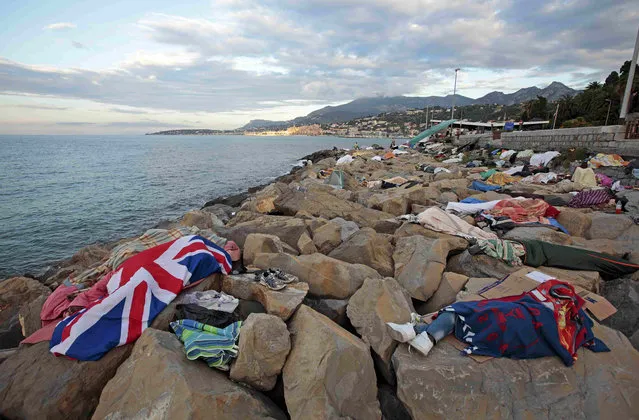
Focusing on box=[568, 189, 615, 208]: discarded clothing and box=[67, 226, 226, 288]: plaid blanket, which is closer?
box=[67, 226, 226, 288]: plaid blanket

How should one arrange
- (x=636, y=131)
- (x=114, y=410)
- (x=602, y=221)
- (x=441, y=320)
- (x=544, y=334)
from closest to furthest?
(x=114, y=410), (x=544, y=334), (x=441, y=320), (x=602, y=221), (x=636, y=131)

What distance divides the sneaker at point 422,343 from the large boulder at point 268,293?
55.5 inches

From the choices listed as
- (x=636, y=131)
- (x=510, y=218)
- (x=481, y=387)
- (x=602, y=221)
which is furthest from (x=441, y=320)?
(x=636, y=131)

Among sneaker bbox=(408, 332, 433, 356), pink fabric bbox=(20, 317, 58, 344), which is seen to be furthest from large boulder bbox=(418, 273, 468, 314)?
pink fabric bbox=(20, 317, 58, 344)

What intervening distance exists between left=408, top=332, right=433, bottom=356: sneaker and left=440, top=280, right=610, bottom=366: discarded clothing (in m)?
0.35

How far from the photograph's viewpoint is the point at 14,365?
11.1ft

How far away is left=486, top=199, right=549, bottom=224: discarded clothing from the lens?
287 inches

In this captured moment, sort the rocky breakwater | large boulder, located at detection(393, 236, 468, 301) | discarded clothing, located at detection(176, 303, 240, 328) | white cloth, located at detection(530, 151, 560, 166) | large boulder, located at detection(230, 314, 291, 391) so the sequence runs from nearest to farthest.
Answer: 1. the rocky breakwater
2. large boulder, located at detection(230, 314, 291, 391)
3. discarded clothing, located at detection(176, 303, 240, 328)
4. large boulder, located at detection(393, 236, 468, 301)
5. white cloth, located at detection(530, 151, 560, 166)

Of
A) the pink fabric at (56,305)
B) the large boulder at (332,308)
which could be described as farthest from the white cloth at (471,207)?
the pink fabric at (56,305)

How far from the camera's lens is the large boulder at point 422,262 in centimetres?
470

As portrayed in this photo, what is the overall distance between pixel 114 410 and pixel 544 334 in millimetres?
4062

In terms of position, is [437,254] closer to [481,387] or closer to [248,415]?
[481,387]

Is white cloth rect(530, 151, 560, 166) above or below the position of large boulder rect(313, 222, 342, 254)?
above

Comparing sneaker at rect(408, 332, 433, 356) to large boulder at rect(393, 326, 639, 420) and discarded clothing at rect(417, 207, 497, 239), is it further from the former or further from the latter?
discarded clothing at rect(417, 207, 497, 239)
